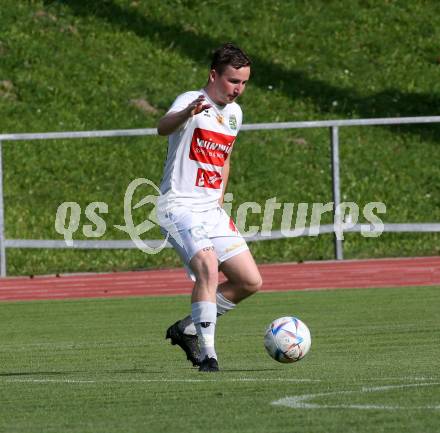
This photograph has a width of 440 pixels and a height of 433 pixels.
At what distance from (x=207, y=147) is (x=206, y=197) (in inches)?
12.7

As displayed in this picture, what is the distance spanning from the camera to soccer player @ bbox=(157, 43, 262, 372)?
29.7 feet

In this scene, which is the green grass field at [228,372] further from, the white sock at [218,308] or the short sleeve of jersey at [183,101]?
the short sleeve of jersey at [183,101]

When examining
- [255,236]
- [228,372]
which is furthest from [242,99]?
[228,372]

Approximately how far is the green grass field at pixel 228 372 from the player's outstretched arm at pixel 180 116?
5.03 ft

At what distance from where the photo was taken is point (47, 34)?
27.3 metres

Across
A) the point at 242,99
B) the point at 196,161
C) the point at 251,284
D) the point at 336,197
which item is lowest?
the point at 251,284

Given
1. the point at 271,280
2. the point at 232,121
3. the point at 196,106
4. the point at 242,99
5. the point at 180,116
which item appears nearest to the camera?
the point at 196,106

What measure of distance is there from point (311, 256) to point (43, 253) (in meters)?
3.81

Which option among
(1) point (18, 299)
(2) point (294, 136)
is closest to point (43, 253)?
(1) point (18, 299)

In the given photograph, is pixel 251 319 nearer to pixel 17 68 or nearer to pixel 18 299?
pixel 18 299

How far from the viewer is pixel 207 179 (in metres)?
9.26

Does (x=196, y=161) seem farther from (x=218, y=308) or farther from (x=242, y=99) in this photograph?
(x=242, y=99)

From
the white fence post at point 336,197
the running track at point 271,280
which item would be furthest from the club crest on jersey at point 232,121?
the white fence post at point 336,197

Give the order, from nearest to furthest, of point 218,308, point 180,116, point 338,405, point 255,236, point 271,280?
point 338,405 → point 180,116 → point 218,308 → point 271,280 → point 255,236
